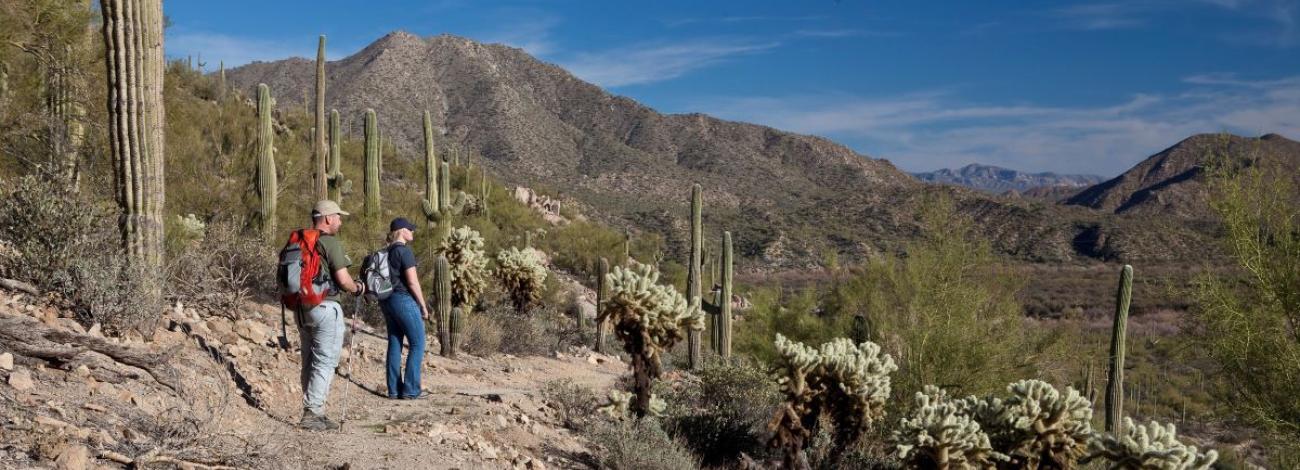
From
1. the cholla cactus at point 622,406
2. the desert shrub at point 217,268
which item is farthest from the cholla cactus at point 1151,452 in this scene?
the desert shrub at point 217,268

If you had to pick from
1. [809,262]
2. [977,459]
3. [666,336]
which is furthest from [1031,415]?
[809,262]

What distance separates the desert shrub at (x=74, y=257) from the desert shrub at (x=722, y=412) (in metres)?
4.44

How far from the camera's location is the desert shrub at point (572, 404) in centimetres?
784

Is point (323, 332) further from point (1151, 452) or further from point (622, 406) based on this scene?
point (1151, 452)

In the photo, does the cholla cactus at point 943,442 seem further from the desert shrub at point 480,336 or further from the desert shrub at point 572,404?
the desert shrub at point 480,336

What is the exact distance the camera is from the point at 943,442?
5965mm

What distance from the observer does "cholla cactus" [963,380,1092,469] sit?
19.6 ft

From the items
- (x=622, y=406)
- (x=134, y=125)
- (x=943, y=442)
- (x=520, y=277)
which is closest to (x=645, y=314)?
(x=622, y=406)

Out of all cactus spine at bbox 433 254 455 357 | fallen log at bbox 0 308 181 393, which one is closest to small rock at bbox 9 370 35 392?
fallen log at bbox 0 308 181 393

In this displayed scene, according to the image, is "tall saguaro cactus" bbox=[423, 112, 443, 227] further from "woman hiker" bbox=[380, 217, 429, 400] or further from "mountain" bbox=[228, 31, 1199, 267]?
"mountain" bbox=[228, 31, 1199, 267]

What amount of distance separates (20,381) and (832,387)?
5.53 m

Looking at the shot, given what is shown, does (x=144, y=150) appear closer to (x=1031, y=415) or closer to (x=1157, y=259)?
(x=1031, y=415)

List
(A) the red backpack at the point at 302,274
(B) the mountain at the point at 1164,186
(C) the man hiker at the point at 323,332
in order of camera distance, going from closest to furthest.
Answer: (A) the red backpack at the point at 302,274
(C) the man hiker at the point at 323,332
(B) the mountain at the point at 1164,186

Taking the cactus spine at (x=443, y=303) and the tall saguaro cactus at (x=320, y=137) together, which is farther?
the tall saguaro cactus at (x=320, y=137)
